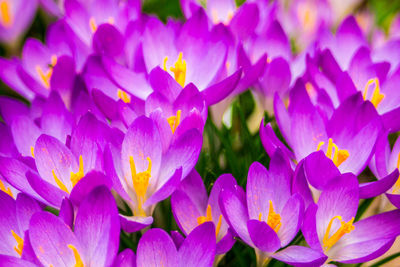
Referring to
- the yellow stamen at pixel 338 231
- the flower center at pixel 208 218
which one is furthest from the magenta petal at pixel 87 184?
the yellow stamen at pixel 338 231

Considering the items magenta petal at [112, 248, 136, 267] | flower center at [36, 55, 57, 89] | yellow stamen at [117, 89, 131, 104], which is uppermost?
flower center at [36, 55, 57, 89]

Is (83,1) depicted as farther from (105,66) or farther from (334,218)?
(334,218)

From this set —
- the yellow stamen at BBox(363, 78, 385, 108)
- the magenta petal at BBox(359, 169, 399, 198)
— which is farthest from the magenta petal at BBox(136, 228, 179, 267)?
the yellow stamen at BBox(363, 78, 385, 108)

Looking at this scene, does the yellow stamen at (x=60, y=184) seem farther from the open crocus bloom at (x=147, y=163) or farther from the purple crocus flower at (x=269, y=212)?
the purple crocus flower at (x=269, y=212)

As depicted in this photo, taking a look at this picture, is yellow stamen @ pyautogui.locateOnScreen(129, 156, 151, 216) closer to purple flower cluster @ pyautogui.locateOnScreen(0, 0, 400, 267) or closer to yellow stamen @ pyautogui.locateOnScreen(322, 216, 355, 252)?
purple flower cluster @ pyautogui.locateOnScreen(0, 0, 400, 267)

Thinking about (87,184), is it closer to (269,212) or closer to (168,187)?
(168,187)

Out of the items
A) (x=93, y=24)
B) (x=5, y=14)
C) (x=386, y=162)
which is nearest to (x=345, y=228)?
(x=386, y=162)
